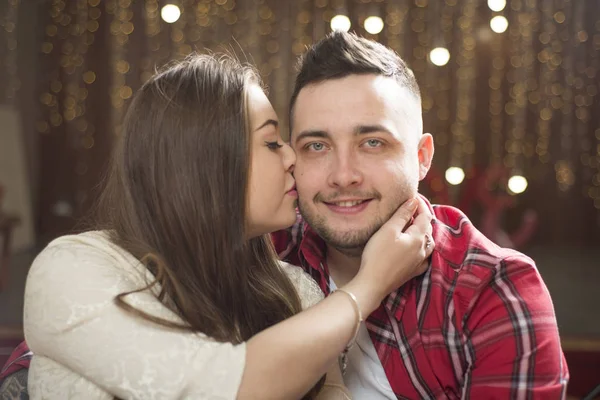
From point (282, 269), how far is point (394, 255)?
320 mm

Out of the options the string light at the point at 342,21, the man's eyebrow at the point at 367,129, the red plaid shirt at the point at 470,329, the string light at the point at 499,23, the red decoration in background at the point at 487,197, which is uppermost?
the string light at the point at 342,21

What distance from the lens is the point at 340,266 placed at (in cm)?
189

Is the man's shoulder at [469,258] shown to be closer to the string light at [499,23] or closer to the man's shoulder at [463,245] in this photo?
the man's shoulder at [463,245]

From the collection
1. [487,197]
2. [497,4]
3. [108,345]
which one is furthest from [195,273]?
[497,4]

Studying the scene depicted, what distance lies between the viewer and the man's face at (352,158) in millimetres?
1684

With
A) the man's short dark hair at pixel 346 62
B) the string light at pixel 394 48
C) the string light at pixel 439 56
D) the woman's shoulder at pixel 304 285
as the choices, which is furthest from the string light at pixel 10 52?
the woman's shoulder at pixel 304 285

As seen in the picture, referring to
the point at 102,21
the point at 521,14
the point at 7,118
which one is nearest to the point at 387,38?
the point at 521,14

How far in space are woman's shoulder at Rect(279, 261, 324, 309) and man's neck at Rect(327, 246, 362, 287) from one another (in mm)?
109

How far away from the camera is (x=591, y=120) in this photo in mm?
4840

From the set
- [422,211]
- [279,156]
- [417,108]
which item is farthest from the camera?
[417,108]

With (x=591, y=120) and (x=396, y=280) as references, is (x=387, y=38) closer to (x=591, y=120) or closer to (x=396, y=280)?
(x=591, y=120)

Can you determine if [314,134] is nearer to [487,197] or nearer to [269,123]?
[269,123]

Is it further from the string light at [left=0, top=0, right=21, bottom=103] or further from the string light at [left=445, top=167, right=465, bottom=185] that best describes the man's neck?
the string light at [left=0, top=0, right=21, bottom=103]

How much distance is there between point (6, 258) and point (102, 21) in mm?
1700
